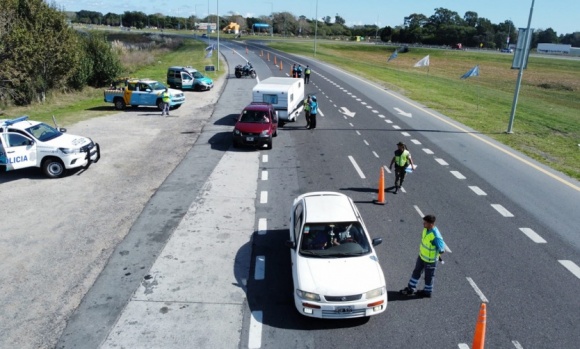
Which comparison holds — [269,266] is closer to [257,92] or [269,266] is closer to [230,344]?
[230,344]

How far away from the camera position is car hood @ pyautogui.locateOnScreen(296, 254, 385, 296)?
8.33 metres

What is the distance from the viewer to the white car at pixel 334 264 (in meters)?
8.23

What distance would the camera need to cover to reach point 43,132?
56.5 feet

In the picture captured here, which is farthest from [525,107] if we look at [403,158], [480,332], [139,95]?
[480,332]

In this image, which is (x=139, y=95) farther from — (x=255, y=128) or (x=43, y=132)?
(x=43, y=132)

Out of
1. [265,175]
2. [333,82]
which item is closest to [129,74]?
[333,82]

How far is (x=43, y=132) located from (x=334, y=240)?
42.5 ft

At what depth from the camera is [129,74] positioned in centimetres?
4950

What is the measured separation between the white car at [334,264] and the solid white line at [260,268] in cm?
99

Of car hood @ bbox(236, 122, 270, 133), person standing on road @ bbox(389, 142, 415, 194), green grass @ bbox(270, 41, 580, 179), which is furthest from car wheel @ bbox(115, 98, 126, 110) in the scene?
person standing on road @ bbox(389, 142, 415, 194)

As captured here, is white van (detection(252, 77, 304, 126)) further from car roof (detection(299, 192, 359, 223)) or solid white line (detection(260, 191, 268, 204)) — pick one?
car roof (detection(299, 192, 359, 223))

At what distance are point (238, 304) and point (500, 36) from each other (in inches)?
6949

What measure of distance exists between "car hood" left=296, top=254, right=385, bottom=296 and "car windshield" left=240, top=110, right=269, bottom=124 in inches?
497

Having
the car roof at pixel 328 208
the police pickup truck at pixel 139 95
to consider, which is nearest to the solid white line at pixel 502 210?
the car roof at pixel 328 208
